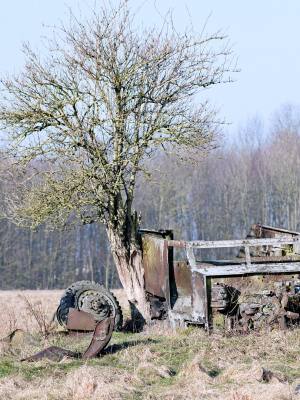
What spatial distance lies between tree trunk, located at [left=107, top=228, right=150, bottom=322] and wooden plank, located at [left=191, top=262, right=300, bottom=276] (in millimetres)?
2893

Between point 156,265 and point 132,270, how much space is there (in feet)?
3.76

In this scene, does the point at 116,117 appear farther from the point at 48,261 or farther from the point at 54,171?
the point at 48,261

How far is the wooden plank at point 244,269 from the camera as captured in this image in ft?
39.4

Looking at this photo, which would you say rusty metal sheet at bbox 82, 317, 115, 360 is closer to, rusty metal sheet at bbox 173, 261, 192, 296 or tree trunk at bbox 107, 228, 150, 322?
rusty metal sheet at bbox 173, 261, 192, 296

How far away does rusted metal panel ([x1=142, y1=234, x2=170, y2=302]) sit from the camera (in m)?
13.3

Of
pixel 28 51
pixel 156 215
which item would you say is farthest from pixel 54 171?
pixel 156 215

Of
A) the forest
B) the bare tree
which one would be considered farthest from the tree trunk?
the forest

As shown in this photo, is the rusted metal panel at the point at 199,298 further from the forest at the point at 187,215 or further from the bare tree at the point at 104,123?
the forest at the point at 187,215

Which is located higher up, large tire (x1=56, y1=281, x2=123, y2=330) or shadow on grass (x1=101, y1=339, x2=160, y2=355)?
large tire (x1=56, y1=281, x2=123, y2=330)

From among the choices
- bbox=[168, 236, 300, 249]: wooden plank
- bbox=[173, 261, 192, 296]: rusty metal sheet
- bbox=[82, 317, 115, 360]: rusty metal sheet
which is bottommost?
bbox=[82, 317, 115, 360]: rusty metal sheet

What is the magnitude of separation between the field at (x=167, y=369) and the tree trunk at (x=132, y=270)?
2.76 meters

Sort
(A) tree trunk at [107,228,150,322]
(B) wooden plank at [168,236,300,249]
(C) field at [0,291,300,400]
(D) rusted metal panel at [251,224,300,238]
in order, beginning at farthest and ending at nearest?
(D) rusted metal panel at [251,224,300,238] < (A) tree trunk at [107,228,150,322] < (B) wooden plank at [168,236,300,249] < (C) field at [0,291,300,400]

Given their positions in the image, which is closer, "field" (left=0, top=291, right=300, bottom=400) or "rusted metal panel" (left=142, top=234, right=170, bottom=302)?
"field" (left=0, top=291, right=300, bottom=400)

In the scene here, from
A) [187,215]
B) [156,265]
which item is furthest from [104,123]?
[187,215]
